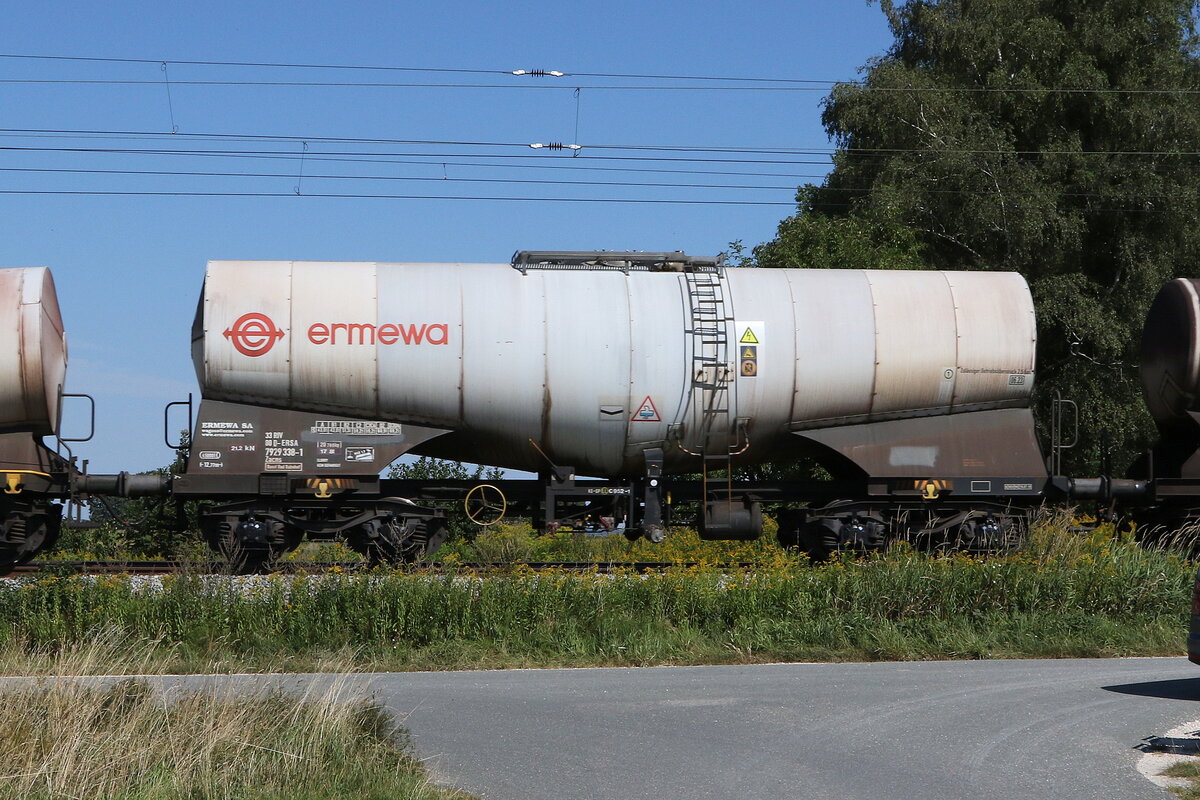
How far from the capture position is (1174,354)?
17406mm

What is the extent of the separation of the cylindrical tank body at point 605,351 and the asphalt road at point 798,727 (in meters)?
5.94

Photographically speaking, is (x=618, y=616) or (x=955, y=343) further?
(x=955, y=343)

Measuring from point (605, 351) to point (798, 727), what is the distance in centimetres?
841

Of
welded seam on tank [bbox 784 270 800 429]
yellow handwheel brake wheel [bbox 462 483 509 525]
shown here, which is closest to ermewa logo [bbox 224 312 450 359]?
yellow handwheel brake wheel [bbox 462 483 509 525]

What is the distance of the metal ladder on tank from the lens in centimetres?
1625

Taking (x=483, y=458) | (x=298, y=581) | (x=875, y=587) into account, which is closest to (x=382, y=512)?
(x=483, y=458)

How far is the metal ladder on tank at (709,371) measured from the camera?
1625 cm

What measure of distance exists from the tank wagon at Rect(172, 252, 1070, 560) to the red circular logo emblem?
1.1 inches

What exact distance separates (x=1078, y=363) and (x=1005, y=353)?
688 inches

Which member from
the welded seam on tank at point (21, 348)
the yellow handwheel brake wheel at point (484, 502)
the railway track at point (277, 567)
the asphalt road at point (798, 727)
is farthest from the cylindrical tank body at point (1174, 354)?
the welded seam on tank at point (21, 348)

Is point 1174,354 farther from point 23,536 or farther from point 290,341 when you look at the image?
point 23,536

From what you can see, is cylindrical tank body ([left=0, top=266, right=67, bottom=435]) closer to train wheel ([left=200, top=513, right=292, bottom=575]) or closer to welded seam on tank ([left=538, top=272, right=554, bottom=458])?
train wheel ([left=200, top=513, right=292, bottom=575])

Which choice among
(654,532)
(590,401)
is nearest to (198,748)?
(590,401)

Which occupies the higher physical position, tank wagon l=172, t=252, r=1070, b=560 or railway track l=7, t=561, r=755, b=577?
tank wagon l=172, t=252, r=1070, b=560
